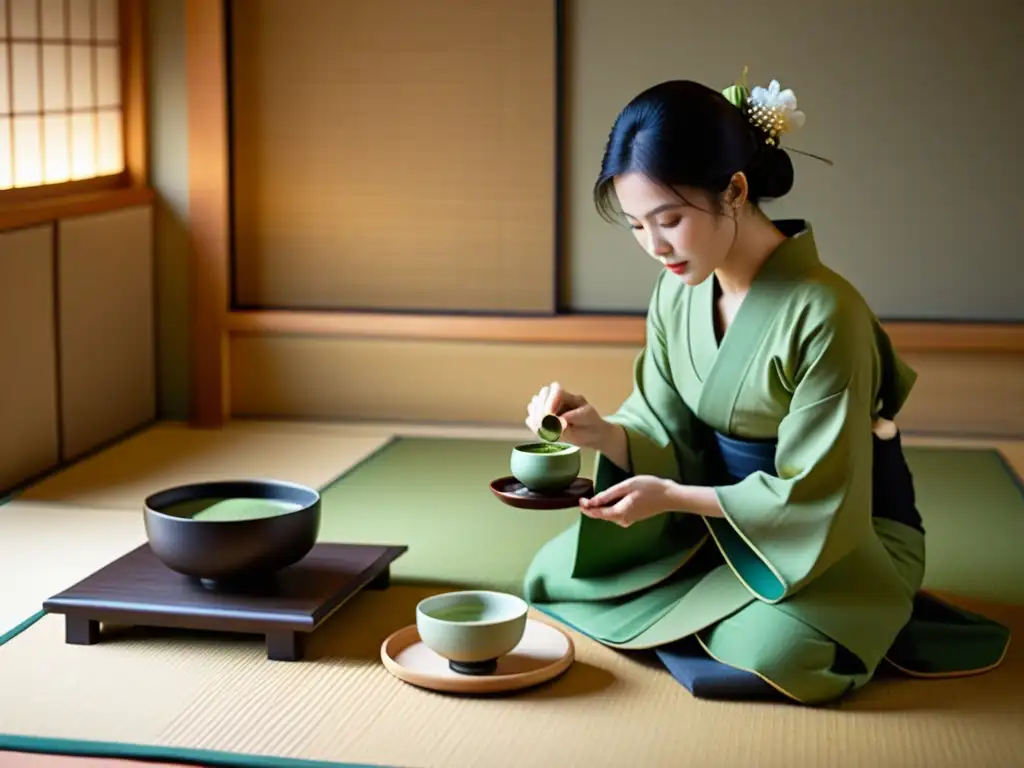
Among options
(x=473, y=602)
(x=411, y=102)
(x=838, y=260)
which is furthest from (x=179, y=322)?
(x=473, y=602)

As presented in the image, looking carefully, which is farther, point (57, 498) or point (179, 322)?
point (179, 322)

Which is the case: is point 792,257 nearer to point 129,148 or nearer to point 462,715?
point 462,715

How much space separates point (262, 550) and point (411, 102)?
257 centimetres

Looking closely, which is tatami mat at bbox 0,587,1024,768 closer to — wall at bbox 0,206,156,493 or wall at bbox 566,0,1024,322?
wall at bbox 0,206,156,493

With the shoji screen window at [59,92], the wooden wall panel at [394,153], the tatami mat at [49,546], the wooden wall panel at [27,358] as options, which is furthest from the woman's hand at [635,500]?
the shoji screen window at [59,92]

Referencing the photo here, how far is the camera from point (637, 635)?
9.59 ft

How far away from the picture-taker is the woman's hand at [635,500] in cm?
271

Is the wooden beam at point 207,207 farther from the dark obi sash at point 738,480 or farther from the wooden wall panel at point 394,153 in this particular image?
the dark obi sash at point 738,480

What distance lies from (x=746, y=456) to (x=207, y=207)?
287 centimetres

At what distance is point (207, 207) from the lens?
17.2 ft

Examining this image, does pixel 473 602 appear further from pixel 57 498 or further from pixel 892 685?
pixel 57 498

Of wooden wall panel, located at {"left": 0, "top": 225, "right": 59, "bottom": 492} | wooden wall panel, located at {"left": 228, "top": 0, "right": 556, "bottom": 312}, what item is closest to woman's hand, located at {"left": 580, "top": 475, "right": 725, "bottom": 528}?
wooden wall panel, located at {"left": 0, "top": 225, "right": 59, "bottom": 492}

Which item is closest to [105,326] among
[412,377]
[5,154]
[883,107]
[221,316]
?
[221,316]

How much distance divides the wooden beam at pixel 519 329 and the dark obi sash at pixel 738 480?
188cm
